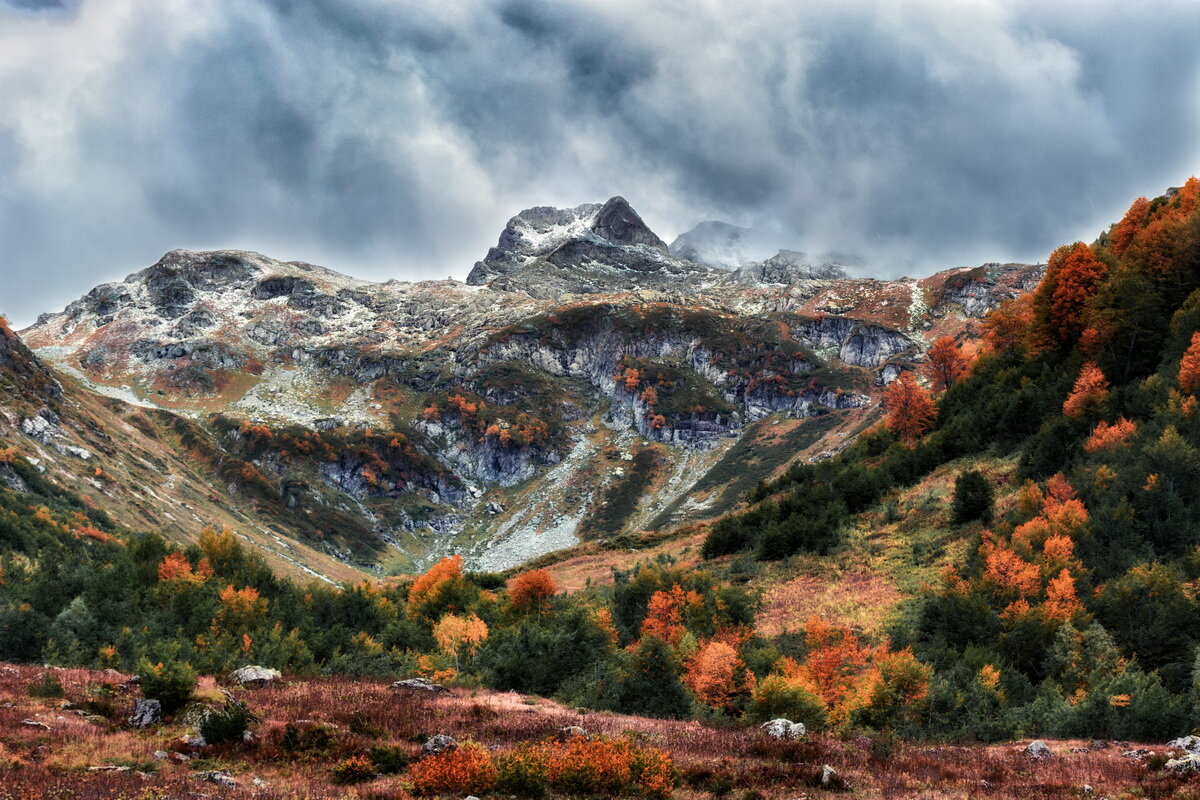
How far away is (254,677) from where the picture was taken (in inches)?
858

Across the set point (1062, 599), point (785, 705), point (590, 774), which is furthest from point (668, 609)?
point (590, 774)

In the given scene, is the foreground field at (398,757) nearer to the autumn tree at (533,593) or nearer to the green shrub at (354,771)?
the green shrub at (354,771)

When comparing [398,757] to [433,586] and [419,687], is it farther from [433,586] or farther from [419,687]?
[433,586]

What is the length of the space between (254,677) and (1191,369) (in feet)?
190

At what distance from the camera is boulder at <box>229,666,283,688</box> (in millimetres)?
21344

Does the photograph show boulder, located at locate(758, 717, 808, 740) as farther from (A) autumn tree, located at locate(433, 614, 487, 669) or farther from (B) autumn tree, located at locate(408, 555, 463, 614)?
(B) autumn tree, located at locate(408, 555, 463, 614)

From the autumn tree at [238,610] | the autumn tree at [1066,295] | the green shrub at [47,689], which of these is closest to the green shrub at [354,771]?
the green shrub at [47,689]

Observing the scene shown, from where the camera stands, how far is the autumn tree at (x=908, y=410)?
7369 centimetres

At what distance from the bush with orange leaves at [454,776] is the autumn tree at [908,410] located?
240ft

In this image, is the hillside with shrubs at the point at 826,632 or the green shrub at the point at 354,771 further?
the hillside with shrubs at the point at 826,632

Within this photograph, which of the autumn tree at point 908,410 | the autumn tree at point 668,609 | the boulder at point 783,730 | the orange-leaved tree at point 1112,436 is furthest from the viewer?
the autumn tree at point 908,410

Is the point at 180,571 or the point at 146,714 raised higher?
the point at 146,714

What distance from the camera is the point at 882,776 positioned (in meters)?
14.3

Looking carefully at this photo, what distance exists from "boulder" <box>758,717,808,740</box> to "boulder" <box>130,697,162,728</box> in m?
17.0
